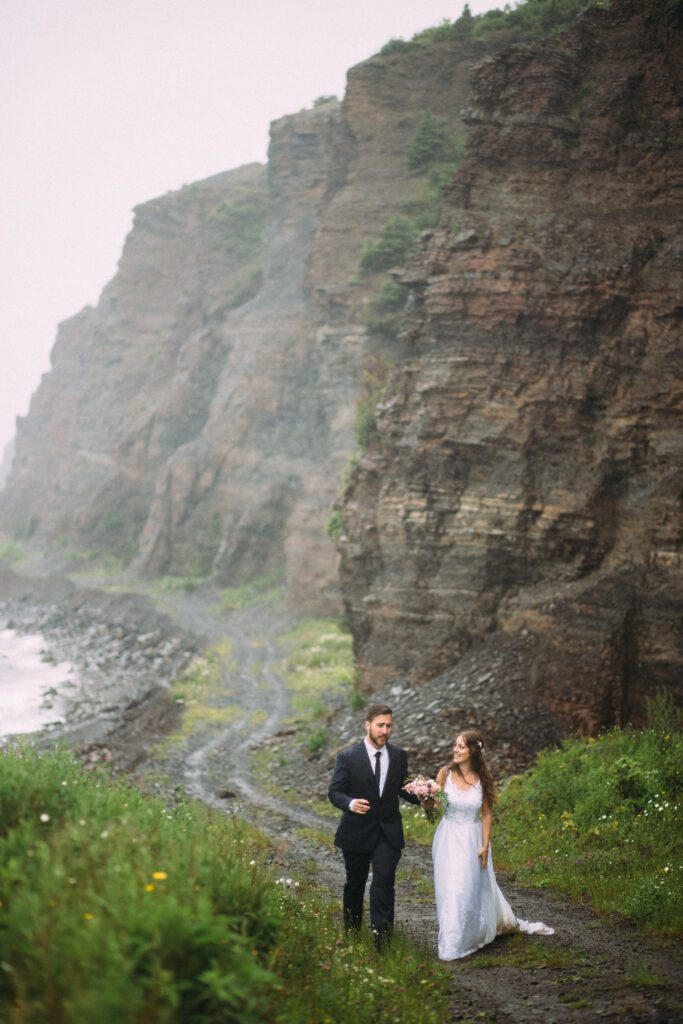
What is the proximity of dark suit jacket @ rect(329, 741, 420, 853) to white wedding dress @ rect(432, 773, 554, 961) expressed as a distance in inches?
29.9

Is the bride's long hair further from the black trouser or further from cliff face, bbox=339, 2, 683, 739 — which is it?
cliff face, bbox=339, 2, 683, 739

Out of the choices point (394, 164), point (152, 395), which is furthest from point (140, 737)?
point (152, 395)

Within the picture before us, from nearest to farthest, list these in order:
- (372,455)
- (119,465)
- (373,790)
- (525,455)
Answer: (373,790) → (525,455) → (372,455) → (119,465)

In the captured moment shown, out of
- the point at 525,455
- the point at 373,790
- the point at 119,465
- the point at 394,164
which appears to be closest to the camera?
the point at 373,790

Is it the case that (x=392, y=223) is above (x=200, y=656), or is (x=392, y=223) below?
above

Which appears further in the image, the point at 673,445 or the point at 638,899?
A: the point at 673,445

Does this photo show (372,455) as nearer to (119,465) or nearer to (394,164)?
(394,164)

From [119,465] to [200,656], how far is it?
4530 centimetres

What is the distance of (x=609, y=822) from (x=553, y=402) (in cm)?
1098

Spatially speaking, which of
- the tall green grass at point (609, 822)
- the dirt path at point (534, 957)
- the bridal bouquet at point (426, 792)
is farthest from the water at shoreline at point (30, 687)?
the bridal bouquet at point (426, 792)

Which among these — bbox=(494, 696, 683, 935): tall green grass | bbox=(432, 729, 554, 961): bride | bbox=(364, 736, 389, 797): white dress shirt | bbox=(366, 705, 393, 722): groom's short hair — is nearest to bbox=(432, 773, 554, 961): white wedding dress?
bbox=(432, 729, 554, 961): bride

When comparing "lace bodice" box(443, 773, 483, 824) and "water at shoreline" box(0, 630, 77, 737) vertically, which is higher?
"lace bodice" box(443, 773, 483, 824)

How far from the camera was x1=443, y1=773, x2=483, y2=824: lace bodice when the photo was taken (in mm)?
9359

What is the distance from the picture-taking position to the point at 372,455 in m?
29.0
